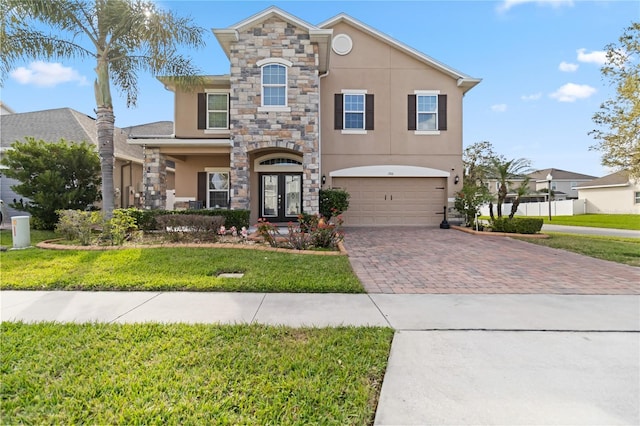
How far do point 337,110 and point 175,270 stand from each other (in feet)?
36.5

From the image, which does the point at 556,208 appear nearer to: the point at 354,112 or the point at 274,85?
the point at 354,112

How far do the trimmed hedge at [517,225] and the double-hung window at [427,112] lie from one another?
500cm

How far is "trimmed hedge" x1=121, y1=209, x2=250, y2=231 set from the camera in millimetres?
10531

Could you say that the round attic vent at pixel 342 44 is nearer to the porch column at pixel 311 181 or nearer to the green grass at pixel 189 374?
the porch column at pixel 311 181

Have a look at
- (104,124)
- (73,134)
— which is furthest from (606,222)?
(73,134)

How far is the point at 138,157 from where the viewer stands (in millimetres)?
18844

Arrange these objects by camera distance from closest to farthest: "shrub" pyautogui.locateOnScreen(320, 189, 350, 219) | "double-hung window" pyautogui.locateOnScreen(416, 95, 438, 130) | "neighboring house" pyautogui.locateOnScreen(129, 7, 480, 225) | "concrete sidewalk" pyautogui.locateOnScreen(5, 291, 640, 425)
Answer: "concrete sidewalk" pyautogui.locateOnScreen(5, 291, 640, 425) < "shrub" pyautogui.locateOnScreen(320, 189, 350, 219) < "neighboring house" pyautogui.locateOnScreen(129, 7, 480, 225) < "double-hung window" pyautogui.locateOnScreen(416, 95, 438, 130)

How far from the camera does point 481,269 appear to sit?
6.70 m

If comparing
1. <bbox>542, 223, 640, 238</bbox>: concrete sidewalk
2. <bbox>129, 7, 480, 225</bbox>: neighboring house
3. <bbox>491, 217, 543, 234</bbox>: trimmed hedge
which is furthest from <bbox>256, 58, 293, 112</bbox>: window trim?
<bbox>542, 223, 640, 238</bbox>: concrete sidewalk

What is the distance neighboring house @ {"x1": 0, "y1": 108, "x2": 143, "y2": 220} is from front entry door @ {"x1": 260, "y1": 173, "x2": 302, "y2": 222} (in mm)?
A: 6984

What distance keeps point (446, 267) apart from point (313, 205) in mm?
6151

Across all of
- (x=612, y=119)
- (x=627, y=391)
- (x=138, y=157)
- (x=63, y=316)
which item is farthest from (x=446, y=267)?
(x=138, y=157)

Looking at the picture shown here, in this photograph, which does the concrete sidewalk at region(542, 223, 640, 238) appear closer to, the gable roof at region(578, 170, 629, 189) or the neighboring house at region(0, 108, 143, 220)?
the gable roof at region(578, 170, 629, 189)

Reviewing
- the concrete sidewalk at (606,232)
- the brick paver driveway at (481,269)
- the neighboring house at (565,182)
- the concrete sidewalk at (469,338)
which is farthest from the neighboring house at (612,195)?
the concrete sidewalk at (469,338)
